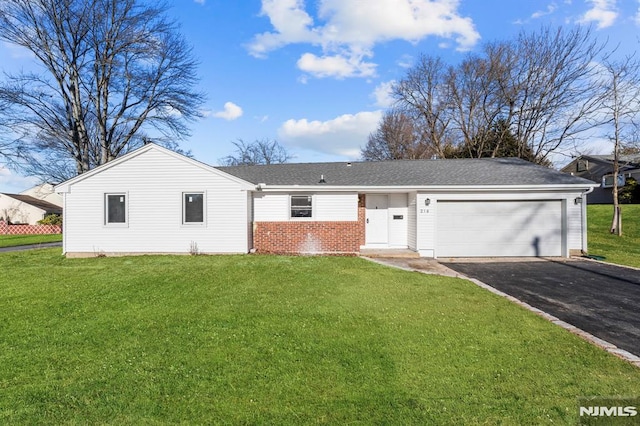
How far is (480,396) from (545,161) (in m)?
26.0

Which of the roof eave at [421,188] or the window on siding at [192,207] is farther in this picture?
the window on siding at [192,207]

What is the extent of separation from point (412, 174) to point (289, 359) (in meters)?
10.6

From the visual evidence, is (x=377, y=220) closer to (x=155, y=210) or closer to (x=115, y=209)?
(x=155, y=210)

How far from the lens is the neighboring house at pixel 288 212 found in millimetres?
11078

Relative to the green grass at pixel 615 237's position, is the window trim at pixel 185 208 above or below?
above

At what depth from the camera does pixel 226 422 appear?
2.49m

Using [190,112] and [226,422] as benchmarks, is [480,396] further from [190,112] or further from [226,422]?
[190,112]

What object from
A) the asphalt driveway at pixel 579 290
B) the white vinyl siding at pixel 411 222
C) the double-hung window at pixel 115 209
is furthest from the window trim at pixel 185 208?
the asphalt driveway at pixel 579 290

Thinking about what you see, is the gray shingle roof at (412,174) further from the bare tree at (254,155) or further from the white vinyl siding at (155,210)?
the bare tree at (254,155)

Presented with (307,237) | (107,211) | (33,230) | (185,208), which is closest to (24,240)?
(33,230)

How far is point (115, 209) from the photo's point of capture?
36.9 feet

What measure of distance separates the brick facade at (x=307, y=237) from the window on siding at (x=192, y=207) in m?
2.06

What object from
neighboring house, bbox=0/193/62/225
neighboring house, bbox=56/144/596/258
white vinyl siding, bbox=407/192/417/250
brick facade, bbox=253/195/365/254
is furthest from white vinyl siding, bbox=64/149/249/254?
neighboring house, bbox=0/193/62/225

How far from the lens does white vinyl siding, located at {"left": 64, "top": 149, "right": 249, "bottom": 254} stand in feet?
36.3
